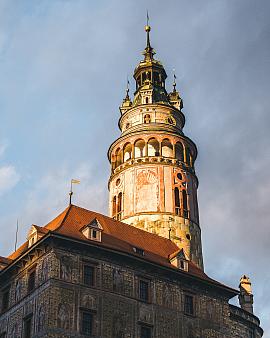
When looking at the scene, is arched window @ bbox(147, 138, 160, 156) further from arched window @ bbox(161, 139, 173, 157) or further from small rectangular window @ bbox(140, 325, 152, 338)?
small rectangular window @ bbox(140, 325, 152, 338)

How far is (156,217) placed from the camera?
1732 inches

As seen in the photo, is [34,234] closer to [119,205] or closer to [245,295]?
[119,205]

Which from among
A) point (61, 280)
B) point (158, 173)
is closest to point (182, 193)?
point (158, 173)

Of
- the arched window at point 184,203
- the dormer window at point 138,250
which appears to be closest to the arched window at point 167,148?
the arched window at point 184,203

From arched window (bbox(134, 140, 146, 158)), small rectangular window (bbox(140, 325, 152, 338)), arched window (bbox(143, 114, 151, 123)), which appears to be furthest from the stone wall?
arched window (bbox(143, 114, 151, 123))

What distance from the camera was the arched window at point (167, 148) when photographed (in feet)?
156

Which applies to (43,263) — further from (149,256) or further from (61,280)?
(149,256)

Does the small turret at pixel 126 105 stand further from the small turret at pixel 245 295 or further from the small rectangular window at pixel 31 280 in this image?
the small rectangular window at pixel 31 280

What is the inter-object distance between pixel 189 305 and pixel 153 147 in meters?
16.1

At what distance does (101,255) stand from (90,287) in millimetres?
1971

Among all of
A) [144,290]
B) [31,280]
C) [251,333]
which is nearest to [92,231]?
[31,280]

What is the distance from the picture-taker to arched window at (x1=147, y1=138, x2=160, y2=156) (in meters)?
47.2

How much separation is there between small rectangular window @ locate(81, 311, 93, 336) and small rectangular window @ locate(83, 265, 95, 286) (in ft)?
5.25

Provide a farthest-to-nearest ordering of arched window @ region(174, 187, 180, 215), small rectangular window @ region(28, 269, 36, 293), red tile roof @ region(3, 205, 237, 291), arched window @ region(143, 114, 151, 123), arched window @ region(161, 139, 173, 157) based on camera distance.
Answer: arched window @ region(143, 114, 151, 123) → arched window @ region(161, 139, 173, 157) → arched window @ region(174, 187, 180, 215) → red tile roof @ region(3, 205, 237, 291) → small rectangular window @ region(28, 269, 36, 293)
